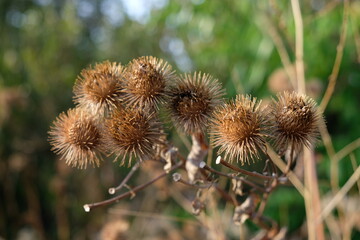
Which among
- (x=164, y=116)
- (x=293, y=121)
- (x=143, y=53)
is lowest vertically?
(x=143, y=53)

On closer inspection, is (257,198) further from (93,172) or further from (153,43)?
(153,43)

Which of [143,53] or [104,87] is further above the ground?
[104,87]

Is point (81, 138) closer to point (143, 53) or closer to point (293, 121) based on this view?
point (293, 121)

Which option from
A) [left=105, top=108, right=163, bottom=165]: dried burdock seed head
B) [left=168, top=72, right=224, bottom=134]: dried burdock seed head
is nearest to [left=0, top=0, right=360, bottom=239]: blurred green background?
[left=168, top=72, right=224, bottom=134]: dried burdock seed head

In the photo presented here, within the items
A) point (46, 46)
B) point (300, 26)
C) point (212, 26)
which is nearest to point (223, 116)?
point (300, 26)

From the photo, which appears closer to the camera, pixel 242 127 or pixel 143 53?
pixel 242 127

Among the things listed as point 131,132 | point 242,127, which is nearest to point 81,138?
point 131,132

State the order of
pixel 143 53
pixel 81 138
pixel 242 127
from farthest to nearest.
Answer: pixel 143 53, pixel 81 138, pixel 242 127
